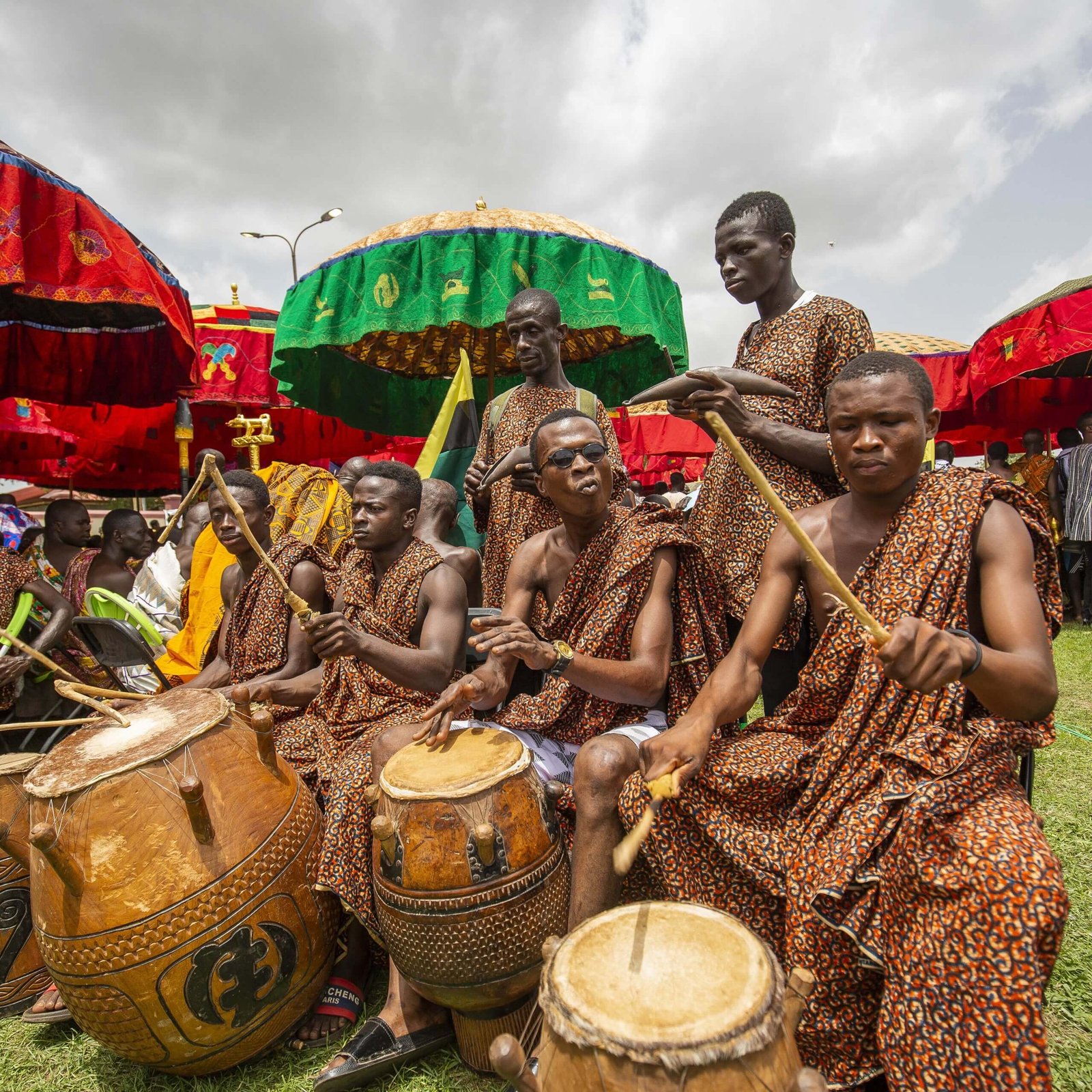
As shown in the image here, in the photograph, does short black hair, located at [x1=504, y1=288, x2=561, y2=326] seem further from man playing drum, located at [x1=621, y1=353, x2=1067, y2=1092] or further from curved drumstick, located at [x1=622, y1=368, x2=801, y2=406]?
man playing drum, located at [x1=621, y1=353, x2=1067, y2=1092]

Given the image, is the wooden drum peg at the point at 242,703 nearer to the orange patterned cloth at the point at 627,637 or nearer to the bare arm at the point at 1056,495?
the orange patterned cloth at the point at 627,637

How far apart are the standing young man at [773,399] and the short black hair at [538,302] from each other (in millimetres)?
1091

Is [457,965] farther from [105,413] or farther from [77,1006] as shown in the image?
[105,413]

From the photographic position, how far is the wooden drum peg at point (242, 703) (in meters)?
2.51

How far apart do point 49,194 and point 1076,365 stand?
11.1 meters

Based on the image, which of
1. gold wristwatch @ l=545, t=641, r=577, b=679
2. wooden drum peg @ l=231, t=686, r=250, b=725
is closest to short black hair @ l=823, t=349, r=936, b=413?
gold wristwatch @ l=545, t=641, r=577, b=679

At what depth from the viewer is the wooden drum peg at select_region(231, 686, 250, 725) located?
8.23 feet

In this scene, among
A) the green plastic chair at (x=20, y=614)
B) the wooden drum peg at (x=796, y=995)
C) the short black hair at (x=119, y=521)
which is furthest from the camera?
the short black hair at (x=119, y=521)

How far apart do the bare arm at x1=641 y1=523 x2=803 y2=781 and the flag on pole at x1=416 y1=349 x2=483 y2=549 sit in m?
2.51

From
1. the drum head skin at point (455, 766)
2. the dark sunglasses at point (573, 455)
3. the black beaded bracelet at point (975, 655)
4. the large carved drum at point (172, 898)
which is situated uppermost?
the dark sunglasses at point (573, 455)

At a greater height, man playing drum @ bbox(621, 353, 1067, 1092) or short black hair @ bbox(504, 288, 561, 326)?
short black hair @ bbox(504, 288, 561, 326)

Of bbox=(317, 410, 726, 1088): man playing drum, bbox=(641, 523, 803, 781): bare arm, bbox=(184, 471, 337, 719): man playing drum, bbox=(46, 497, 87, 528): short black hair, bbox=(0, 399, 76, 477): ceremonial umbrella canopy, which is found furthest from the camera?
bbox=(0, 399, 76, 477): ceremonial umbrella canopy

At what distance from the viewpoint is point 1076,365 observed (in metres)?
9.42

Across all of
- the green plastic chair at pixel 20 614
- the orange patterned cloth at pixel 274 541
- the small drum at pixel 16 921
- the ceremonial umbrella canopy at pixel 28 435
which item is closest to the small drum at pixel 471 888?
the small drum at pixel 16 921
